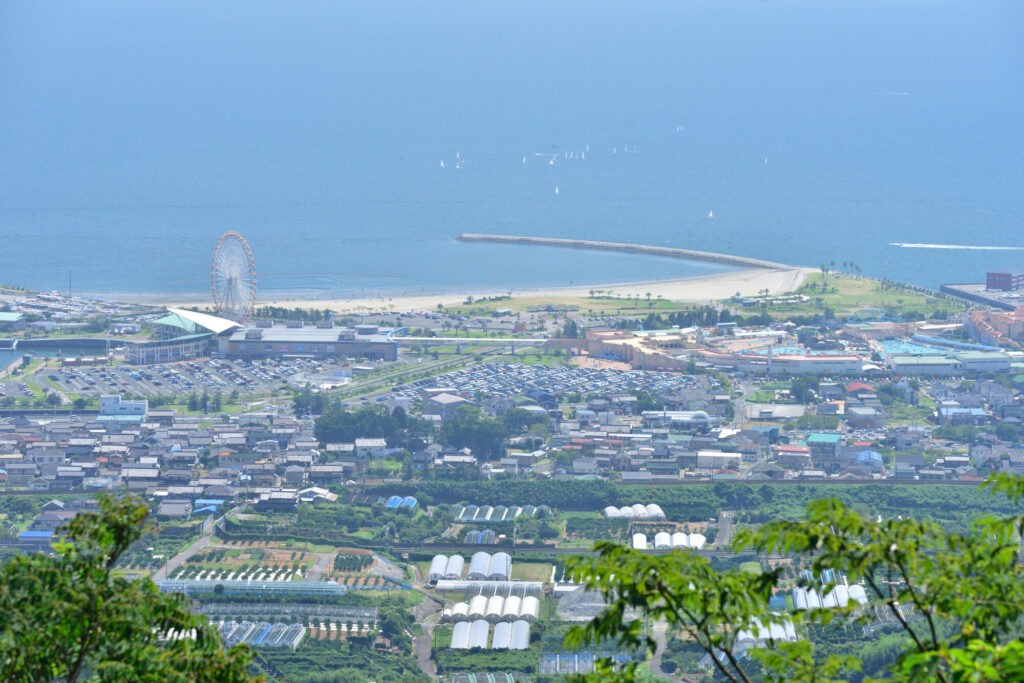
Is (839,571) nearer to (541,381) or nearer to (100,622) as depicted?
(100,622)

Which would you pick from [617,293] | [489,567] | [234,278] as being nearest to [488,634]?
[489,567]

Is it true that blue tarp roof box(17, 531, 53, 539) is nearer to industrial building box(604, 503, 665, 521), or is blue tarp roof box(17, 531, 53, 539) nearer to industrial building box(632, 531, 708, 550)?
industrial building box(604, 503, 665, 521)

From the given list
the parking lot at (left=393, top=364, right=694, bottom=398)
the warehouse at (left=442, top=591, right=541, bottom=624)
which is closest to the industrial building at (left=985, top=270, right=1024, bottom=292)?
the parking lot at (left=393, top=364, right=694, bottom=398)

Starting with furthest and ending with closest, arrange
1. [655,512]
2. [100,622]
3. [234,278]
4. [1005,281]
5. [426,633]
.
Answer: [1005,281] < [234,278] < [655,512] < [426,633] < [100,622]

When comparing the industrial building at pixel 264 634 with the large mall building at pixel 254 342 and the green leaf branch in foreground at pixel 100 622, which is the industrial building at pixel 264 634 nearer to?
the green leaf branch in foreground at pixel 100 622

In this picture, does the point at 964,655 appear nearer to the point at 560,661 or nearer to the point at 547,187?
the point at 560,661
